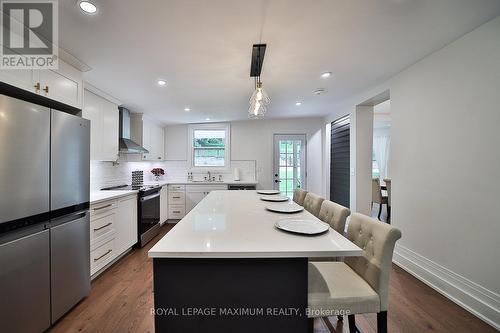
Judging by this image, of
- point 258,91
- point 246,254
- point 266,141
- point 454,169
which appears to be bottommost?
point 246,254

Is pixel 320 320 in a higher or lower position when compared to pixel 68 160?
lower

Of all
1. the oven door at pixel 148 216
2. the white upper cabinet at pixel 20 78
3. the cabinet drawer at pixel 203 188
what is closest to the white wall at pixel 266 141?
the cabinet drawer at pixel 203 188

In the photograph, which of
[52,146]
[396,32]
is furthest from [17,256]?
[396,32]

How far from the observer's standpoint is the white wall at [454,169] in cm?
159

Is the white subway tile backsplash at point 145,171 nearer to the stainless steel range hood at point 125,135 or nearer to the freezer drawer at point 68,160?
the stainless steel range hood at point 125,135

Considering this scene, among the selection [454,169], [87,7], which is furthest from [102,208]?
[454,169]

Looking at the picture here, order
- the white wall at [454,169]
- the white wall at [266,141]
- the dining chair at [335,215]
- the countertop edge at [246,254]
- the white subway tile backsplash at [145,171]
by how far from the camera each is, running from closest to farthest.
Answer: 1. the countertop edge at [246,254]
2. the dining chair at [335,215]
3. the white wall at [454,169]
4. the white subway tile backsplash at [145,171]
5. the white wall at [266,141]

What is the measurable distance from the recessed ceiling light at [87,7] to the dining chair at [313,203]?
2.30 meters

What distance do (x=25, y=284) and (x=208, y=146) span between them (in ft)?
12.8

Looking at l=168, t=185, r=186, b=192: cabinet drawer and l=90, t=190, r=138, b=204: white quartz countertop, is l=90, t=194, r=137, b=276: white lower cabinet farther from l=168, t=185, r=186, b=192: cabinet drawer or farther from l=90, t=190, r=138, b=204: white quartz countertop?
l=168, t=185, r=186, b=192: cabinet drawer

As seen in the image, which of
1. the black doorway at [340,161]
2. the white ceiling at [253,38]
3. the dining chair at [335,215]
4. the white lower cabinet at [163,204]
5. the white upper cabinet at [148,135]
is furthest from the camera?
the white lower cabinet at [163,204]

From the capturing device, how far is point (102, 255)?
2303 millimetres

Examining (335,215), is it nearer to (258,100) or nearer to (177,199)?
(258,100)

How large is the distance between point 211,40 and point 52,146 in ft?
5.01
